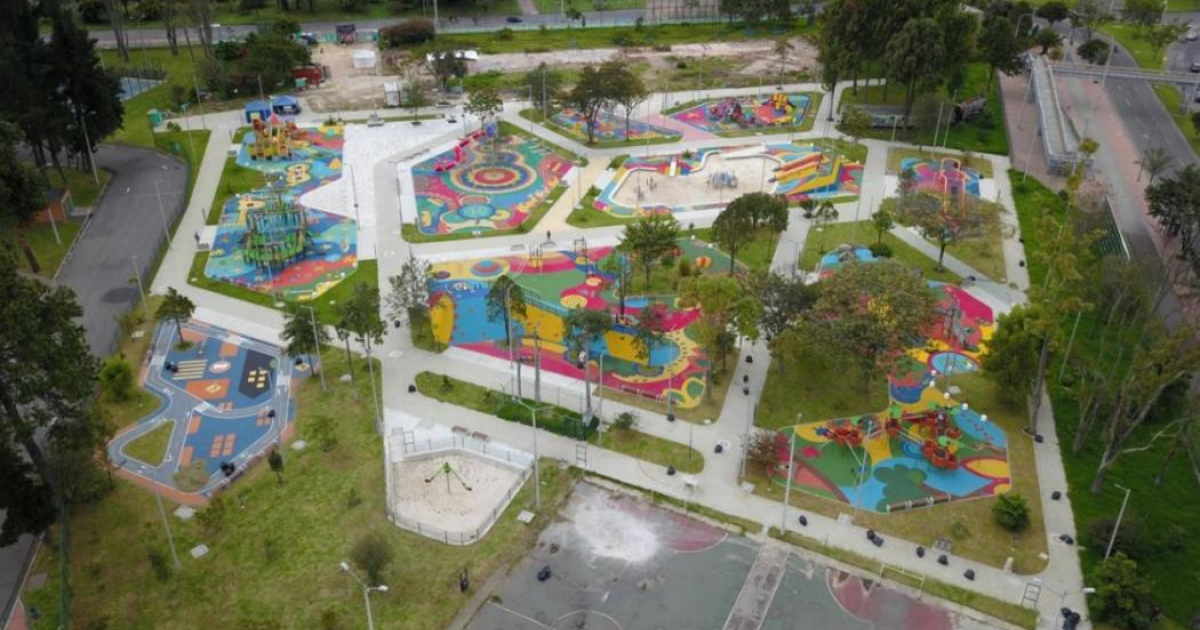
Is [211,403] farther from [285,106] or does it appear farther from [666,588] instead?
[285,106]

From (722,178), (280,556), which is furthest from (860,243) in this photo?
(280,556)

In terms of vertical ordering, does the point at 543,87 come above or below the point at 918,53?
below

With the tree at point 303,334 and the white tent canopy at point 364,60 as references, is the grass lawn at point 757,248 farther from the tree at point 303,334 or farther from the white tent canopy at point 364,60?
the white tent canopy at point 364,60

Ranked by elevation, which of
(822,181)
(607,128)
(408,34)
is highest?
(408,34)

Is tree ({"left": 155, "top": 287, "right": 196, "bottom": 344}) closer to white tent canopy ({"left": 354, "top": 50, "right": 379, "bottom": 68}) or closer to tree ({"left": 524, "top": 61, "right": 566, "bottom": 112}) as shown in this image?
tree ({"left": 524, "top": 61, "right": 566, "bottom": 112})

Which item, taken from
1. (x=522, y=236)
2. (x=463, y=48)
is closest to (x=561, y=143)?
(x=522, y=236)

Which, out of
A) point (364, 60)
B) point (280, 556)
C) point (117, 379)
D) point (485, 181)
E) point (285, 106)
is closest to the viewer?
point (280, 556)

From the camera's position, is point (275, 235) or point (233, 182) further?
point (233, 182)
